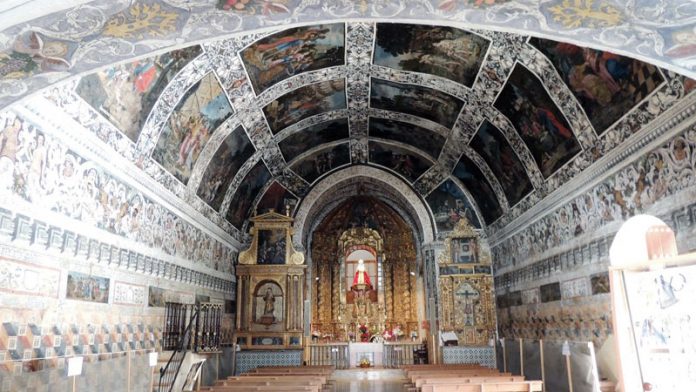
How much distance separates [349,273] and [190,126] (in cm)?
1452

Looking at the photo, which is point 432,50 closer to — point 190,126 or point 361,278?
point 190,126

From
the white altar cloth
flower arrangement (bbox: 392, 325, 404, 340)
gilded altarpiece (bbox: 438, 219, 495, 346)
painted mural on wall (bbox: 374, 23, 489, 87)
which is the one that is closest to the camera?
painted mural on wall (bbox: 374, 23, 489, 87)

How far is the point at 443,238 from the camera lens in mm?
19953

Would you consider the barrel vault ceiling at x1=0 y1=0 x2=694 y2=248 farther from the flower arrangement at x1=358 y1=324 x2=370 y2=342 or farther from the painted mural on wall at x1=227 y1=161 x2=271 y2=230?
the flower arrangement at x1=358 y1=324 x2=370 y2=342

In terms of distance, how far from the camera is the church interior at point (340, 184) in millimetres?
5617

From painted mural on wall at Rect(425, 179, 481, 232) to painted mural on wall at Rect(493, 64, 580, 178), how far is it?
254 inches

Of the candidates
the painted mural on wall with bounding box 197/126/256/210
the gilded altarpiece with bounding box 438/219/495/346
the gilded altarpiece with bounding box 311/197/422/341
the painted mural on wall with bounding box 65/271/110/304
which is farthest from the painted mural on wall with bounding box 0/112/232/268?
the gilded altarpiece with bounding box 311/197/422/341

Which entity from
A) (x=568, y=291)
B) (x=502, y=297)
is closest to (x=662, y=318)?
(x=568, y=291)

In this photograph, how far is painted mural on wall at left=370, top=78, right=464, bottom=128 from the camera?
14375 millimetres

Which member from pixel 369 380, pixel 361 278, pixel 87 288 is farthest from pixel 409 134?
pixel 87 288

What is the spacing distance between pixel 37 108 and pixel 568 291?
1150 centimetres

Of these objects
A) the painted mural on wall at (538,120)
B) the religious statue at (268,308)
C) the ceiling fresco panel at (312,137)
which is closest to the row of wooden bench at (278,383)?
the religious statue at (268,308)

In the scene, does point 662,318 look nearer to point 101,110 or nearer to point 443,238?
point 101,110

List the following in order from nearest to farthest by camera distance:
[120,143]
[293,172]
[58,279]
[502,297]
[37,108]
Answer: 1. [37,108]
2. [58,279]
3. [120,143]
4. [502,297]
5. [293,172]
